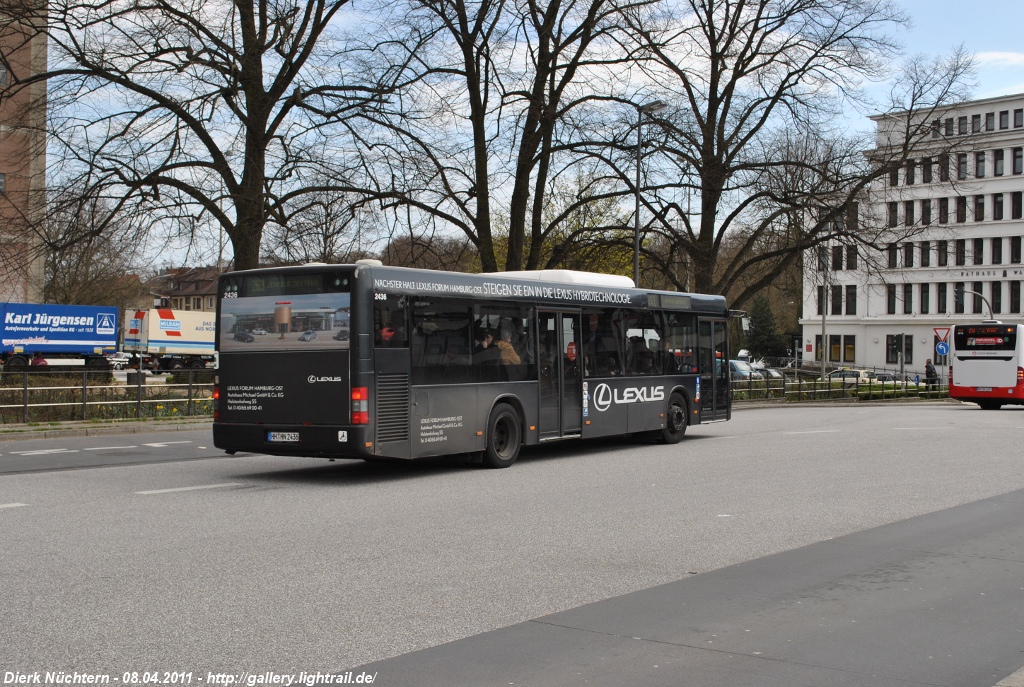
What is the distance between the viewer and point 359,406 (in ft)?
43.9

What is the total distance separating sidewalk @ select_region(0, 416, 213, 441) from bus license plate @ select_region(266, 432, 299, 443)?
361 inches

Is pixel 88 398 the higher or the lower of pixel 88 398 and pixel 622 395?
the lower

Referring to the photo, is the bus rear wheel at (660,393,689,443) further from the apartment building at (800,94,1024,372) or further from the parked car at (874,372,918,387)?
the apartment building at (800,94,1024,372)

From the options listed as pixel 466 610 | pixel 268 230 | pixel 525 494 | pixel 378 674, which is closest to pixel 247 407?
pixel 525 494

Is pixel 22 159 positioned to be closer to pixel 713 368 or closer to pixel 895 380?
pixel 713 368

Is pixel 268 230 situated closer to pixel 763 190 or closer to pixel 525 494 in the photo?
pixel 763 190

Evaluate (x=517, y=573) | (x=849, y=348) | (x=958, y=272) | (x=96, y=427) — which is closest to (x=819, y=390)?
(x=96, y=427)

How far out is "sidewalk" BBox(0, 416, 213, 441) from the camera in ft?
68.7

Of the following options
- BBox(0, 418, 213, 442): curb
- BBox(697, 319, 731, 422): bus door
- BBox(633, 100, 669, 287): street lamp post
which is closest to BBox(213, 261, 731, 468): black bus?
BBox(697, 319, 731, 422): bus door

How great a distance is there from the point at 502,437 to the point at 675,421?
18.2 ft

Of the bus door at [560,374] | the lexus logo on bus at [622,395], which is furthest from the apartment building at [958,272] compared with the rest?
the bus door at [560,374]

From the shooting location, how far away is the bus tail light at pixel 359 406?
13.4m

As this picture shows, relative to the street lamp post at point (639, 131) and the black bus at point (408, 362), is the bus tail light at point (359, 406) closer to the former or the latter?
the black bus at point (408, 362)

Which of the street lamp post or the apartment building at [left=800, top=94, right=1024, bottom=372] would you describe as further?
the apartment building at [left=800, top=94, right=1024, bottom=372]
